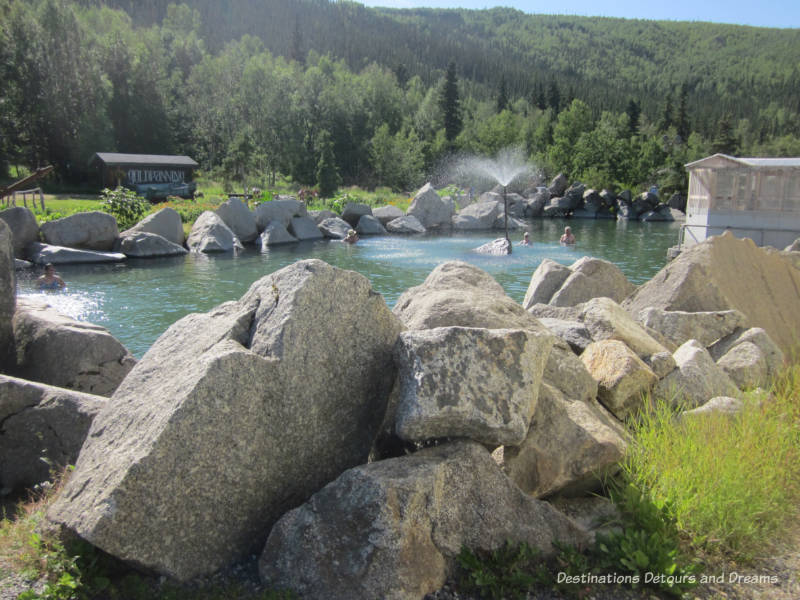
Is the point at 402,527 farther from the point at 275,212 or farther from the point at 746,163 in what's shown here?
the point at 275,212

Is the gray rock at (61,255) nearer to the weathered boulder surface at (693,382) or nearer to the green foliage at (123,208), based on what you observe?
the green foliage at (123,208)

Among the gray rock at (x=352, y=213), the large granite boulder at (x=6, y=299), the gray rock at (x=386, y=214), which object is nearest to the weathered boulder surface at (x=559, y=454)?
the large granite boulder at (x=6, y=299)

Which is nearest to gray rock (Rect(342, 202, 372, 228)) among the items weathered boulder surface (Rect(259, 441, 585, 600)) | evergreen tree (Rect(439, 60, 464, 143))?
weathered boulder surface (Rect(259, 441, 585, 600))

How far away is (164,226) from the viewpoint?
92.2 ft

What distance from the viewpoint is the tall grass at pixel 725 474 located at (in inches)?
154

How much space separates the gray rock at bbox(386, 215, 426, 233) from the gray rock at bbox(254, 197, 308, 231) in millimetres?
6831

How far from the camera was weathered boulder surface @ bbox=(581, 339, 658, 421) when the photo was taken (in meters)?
5.49

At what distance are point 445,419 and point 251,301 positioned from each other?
165cm

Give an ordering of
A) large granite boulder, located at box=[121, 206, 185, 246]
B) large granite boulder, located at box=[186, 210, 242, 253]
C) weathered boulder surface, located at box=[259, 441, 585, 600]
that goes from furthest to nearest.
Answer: large granite boulder, located at box=[186, 210, 242, 253] < large granite boulder, located at box=[121, 206, 185, 246] < weathered boulder surface, located at box=[259, 441, 585, 600]

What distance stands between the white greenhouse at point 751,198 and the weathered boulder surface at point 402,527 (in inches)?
958

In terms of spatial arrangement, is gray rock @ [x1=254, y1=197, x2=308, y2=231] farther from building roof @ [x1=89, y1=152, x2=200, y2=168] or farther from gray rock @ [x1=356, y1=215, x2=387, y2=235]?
building roof @ [x1=89, y1=152, x2=200, y2=168]

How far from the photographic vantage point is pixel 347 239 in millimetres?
32531

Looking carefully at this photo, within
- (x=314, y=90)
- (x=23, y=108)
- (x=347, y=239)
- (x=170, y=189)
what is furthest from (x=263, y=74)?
(x=347, y=239)

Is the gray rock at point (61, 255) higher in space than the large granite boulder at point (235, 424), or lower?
lower
